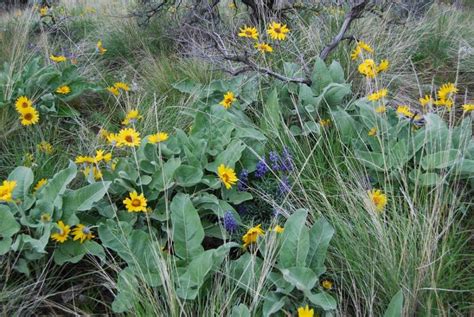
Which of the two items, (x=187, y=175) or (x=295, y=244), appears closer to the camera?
(x=295, y=244)

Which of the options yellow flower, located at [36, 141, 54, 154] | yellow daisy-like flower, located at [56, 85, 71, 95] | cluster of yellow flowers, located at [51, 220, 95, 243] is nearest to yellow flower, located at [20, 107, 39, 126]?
yellow flower, located at [36, 141, 54, 154]

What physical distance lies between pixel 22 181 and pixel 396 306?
4.72 feet

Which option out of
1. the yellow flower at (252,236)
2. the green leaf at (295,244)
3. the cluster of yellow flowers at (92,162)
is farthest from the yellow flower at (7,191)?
the green leaf at (295,244)

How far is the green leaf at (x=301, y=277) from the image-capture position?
4.96ft

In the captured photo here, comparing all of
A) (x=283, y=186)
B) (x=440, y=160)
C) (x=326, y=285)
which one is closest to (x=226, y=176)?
(x=283, y=186)

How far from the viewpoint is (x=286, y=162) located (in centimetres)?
223

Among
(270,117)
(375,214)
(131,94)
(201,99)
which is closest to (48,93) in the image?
(131,94)

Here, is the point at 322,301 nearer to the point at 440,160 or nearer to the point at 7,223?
the point at 440,160

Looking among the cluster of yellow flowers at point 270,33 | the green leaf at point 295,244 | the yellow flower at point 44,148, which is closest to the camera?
the green leaf at point 295,244

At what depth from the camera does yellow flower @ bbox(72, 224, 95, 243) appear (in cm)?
176

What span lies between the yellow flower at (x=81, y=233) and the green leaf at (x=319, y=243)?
81 centimetres

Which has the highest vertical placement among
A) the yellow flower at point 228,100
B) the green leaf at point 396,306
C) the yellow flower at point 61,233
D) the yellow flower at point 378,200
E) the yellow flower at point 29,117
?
the yellow flower at point 29,117

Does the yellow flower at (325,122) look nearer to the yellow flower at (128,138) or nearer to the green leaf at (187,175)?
the green leaf at (187,175)

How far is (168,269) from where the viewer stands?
1.65m
